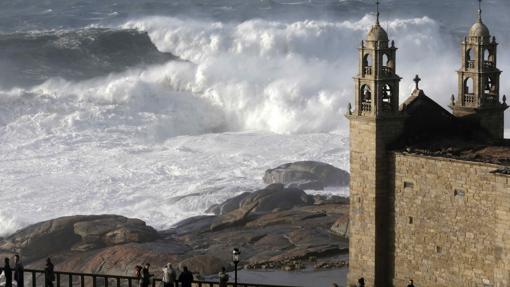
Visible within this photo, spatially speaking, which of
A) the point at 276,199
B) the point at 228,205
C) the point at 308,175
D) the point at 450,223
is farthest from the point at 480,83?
the point at 308,175

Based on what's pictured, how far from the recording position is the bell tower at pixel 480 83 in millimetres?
41344

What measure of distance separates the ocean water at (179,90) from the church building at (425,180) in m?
14.9

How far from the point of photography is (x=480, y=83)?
137ft

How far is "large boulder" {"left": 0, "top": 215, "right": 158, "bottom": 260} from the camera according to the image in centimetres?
4819

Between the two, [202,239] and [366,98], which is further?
[202,239]

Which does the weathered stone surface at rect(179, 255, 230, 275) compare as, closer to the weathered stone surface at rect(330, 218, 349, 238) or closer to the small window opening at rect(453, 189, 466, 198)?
the weathered stone surface at rect(330, 218, 349, 238)

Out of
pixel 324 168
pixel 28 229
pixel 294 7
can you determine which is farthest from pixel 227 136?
pixel 294 7

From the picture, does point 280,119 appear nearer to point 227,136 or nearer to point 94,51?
point 227,136

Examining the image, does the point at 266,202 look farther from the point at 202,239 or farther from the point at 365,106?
the point at 365,106

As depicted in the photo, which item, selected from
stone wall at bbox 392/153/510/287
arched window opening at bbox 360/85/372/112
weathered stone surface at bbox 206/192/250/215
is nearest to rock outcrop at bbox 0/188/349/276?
Result: weathered stone surface at bbox 206/192/250/215

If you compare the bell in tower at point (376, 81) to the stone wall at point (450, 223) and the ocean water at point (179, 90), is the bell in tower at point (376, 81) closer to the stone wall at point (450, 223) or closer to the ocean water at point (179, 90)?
the stone wall at point (450, 223)

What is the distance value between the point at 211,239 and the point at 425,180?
11962mm

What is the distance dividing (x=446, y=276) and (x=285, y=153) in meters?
28.3

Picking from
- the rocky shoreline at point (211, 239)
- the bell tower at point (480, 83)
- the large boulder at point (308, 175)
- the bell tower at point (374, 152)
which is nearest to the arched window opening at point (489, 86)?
the bell tower at point (480, 83)
